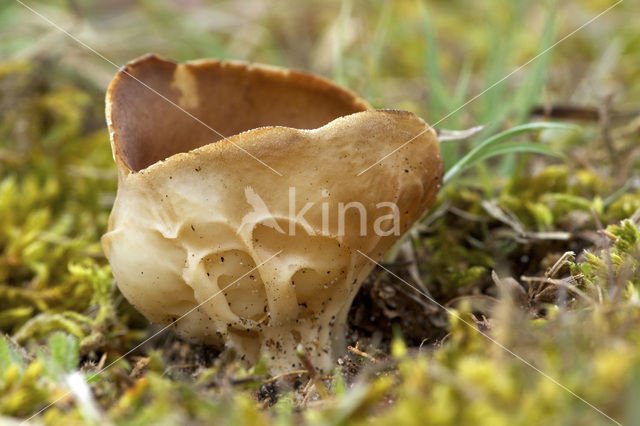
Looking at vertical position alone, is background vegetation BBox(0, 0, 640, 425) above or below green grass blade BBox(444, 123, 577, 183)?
below

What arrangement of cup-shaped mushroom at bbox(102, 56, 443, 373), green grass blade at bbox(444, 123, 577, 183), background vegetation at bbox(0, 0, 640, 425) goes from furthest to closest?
green grass blade at bbox(444, 123, 577, 183), cup-shaped mushroom at bbox(102, 56, 443, 373), background vegetation at bbox(0, 0, 640, 425)

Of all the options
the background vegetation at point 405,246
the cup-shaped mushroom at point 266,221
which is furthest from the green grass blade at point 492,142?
the cup-shaped mushroom at point 266,221

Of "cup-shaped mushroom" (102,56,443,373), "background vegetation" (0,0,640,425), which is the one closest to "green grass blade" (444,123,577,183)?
"background vegetation" (0,0,640,425)

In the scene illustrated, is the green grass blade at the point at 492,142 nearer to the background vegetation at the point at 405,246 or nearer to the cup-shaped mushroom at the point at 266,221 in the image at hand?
the background vegetation at the point at 405,246

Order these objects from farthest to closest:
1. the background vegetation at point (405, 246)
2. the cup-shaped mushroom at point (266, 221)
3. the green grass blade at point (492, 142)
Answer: the green grass blade at point (492, 142) < the cup-shaped mushroom at point (266, 221) < the background vegetation at point (405, 246)

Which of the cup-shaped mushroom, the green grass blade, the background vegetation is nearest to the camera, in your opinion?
the background vegetation

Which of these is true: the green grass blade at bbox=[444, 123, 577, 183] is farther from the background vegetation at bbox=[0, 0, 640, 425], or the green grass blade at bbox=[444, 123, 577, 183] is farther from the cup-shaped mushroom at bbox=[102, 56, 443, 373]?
the cup-shaped mushroom at bbox=[102, 56, 443, 373]

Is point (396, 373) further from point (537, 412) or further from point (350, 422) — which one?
point (537, 412)
